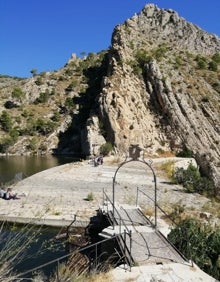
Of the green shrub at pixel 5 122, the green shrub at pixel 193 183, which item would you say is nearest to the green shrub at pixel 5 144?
the green shrub at pixel 5 122

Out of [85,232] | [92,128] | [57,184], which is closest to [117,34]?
[92,128]

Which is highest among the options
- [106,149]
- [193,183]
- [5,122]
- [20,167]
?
[5,122]

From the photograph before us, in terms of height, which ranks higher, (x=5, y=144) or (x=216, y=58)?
(x=216, y=58)

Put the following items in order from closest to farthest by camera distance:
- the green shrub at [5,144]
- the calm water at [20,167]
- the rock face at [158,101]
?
the calm water at [20,167], the rock face at [158,101], the green shrub at [5,144]

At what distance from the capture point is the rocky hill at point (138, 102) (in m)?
51.0

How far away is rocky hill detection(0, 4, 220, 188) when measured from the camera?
51.0 metres

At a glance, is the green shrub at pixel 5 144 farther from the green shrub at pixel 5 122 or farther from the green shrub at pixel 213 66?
the green shrub at pixel 213 66

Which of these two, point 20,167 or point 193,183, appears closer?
point 193,183

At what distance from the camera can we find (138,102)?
181 feet

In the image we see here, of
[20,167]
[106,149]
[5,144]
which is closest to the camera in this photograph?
[20,167]

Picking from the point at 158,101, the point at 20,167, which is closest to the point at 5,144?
the point at 20,167

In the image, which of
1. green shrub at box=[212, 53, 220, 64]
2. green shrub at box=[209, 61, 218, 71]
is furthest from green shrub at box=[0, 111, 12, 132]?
green shrub at box=[212, 53, 220, 64]

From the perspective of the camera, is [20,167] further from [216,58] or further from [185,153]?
[216,58]

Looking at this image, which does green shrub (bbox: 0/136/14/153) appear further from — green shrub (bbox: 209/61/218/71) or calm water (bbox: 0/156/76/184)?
green shrub (bbox: 209/61/218/71)
